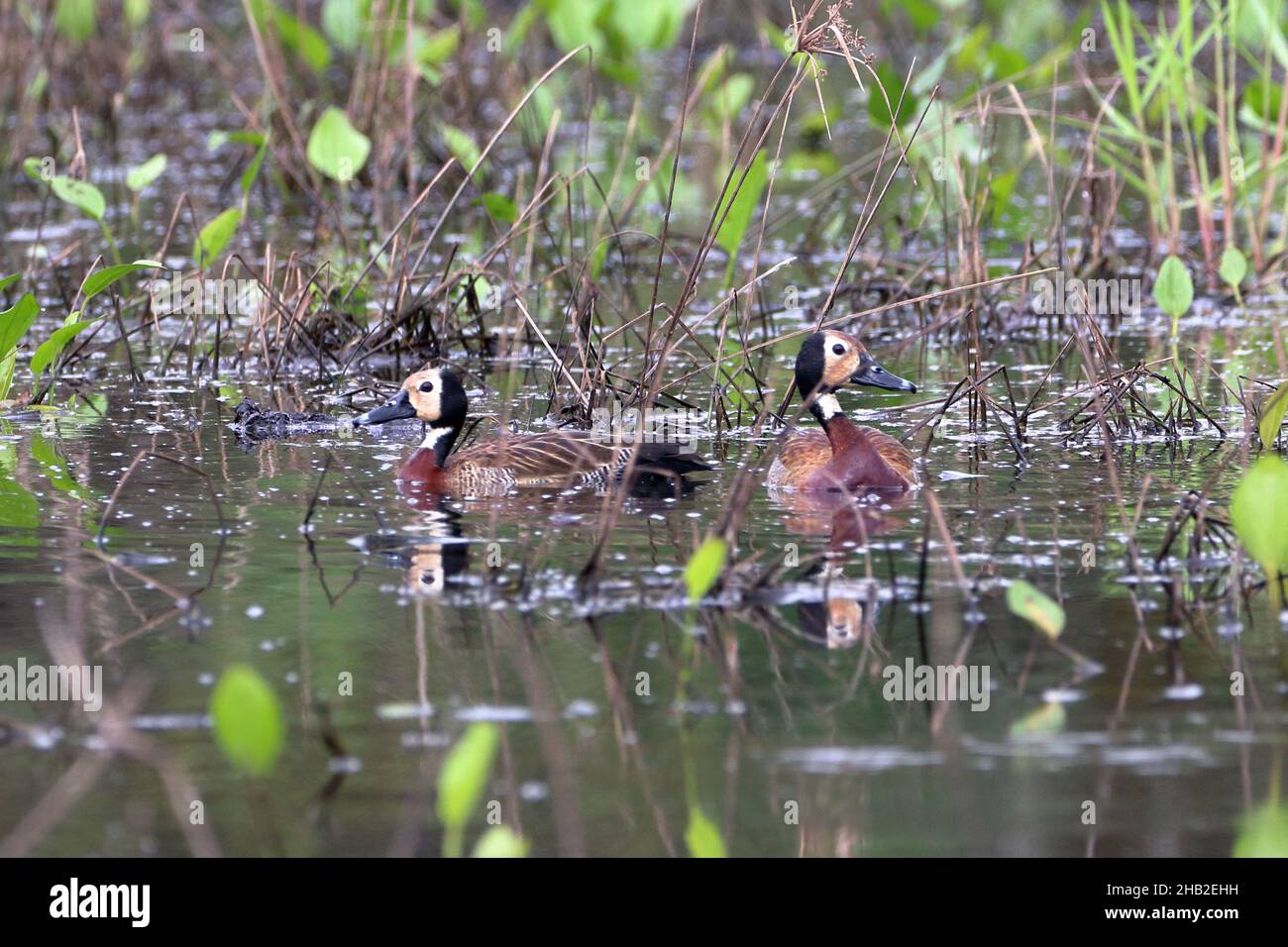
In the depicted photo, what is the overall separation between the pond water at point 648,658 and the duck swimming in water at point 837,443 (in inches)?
5.2

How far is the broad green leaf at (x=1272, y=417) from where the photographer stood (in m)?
6.55

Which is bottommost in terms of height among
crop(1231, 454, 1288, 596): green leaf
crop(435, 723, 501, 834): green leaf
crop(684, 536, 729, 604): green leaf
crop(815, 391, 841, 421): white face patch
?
crop(435, 723, 501, 834): green leaf

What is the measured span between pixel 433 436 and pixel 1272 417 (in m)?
3.02

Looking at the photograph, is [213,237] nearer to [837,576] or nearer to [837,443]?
[837,443]

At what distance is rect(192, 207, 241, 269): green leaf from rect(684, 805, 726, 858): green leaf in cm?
526

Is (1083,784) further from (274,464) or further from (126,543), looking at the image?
(274,464)

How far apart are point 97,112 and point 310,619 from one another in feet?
39.2

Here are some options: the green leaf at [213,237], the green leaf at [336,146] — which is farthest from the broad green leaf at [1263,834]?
the green leaf at [336,146]

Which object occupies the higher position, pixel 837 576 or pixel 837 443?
pixel 837 443

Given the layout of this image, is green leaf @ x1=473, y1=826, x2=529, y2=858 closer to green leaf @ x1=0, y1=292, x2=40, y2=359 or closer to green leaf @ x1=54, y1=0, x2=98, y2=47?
green leaf @ x1=0, y1=292, x2=40, y2=359

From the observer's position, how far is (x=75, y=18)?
15.1 meters

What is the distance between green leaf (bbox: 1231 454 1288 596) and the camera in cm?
496

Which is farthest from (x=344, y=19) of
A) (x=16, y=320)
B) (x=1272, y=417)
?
(x=1272, y=417)

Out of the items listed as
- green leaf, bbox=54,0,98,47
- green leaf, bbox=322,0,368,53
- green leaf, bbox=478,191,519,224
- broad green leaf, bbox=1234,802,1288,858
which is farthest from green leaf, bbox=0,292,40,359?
green leaf, bbox=54,0,98,47
